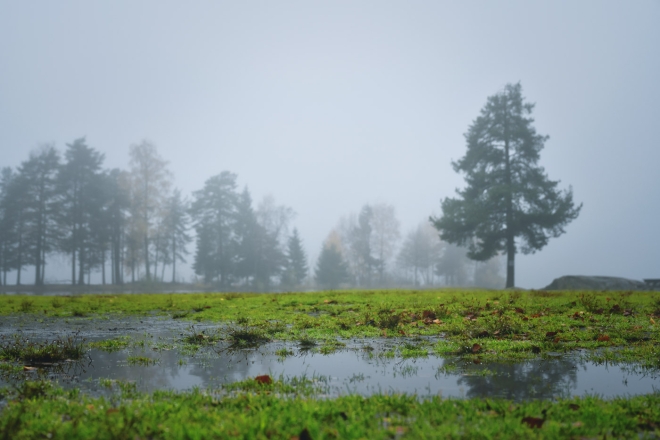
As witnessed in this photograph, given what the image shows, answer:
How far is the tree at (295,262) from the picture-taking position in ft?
188

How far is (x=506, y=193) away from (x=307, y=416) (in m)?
31.2

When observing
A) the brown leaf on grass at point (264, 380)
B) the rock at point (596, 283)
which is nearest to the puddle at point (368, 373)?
the brown leaf on grass at point (264, 380)

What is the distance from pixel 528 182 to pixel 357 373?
3136cm

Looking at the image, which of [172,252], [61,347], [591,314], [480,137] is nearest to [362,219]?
[172,252]

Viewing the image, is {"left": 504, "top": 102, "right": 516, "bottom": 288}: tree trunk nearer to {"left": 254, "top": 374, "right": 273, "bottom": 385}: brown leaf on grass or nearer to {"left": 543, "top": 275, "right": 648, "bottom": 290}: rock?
{"left": 543, "top": 275, "right": 648, "bottom": 290}: rock

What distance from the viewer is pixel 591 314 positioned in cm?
910

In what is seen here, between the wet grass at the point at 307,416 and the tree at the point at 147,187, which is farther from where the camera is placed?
the tree at the point at 147,187

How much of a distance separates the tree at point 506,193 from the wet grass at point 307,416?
29.4 m

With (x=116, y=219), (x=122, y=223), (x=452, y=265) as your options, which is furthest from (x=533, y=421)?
(x=452, y=265)

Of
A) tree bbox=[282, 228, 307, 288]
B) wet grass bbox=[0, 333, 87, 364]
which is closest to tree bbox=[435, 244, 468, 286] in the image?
tree bbox=[282, 228, 307, 288]

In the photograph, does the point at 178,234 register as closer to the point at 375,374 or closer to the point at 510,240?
the point at 510,240

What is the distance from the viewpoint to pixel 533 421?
9.57ft

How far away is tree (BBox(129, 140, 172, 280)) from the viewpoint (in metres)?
45.2

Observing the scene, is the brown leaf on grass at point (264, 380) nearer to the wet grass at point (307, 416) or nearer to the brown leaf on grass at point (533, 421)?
the wet grass at point (307, 416)
